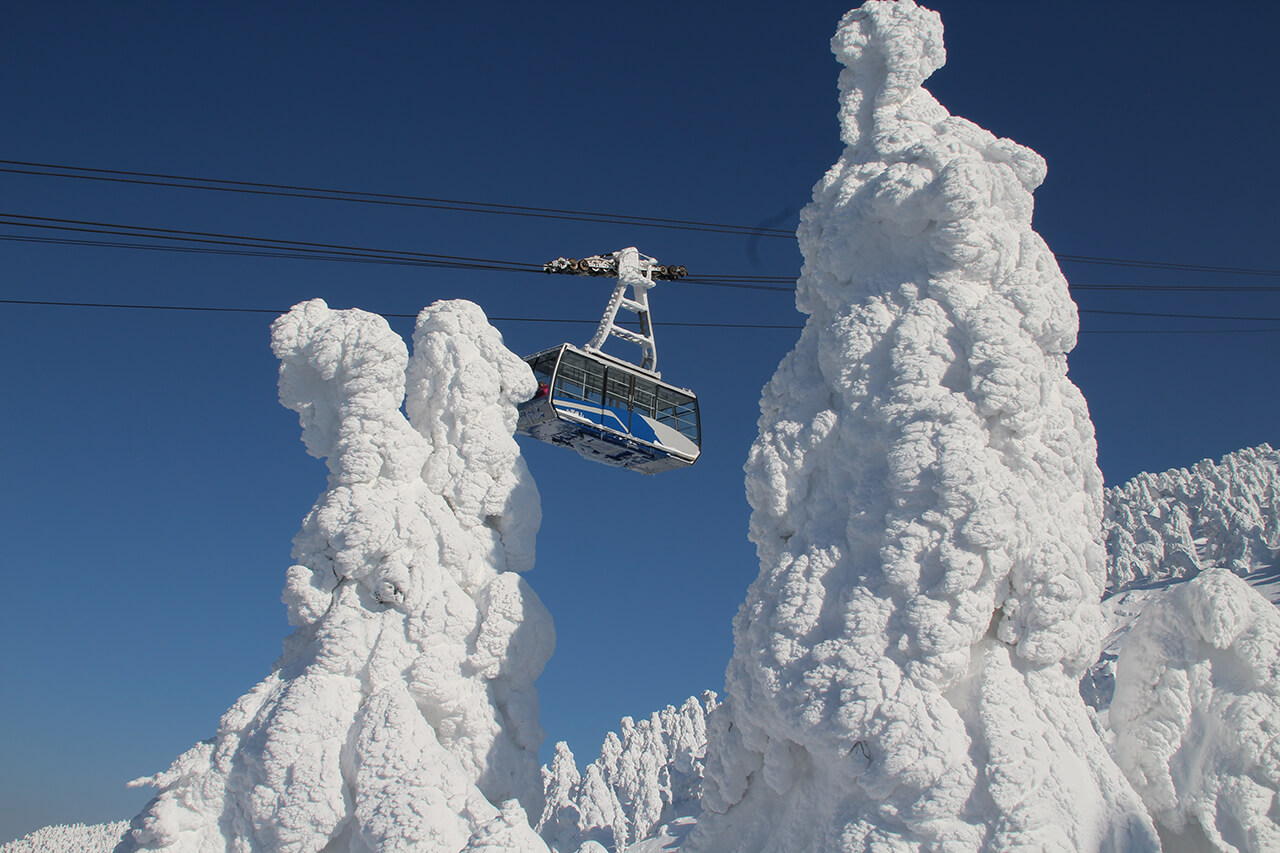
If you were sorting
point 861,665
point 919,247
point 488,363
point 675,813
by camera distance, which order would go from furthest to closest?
point 675,813 < point 488,363 < point 919,247 < point 861,665

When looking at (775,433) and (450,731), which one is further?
(450,731)

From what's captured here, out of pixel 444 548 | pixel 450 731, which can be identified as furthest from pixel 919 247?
pixel 450 731

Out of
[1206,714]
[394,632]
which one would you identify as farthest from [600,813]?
[1206,714]

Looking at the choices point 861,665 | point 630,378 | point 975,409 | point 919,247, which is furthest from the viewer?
point 630,378

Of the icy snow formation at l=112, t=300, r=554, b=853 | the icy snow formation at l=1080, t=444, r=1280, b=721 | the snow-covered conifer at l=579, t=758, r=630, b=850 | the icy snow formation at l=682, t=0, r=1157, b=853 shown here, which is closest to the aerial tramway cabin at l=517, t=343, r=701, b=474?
the icy snow formation at l=112, t=300, r=554, b=853

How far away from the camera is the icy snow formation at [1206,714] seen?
34.6 feet

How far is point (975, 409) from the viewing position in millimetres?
10828

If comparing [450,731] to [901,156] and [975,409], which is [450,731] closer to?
[975,409]

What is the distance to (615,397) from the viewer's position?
70.5 feet

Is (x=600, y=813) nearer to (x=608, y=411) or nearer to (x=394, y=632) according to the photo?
(x=608, y=411)

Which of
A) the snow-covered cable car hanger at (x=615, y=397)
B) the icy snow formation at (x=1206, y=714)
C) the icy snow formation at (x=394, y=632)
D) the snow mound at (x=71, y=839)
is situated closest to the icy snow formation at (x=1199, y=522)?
the snow-covered cable car hanger at (x=615, y=397)

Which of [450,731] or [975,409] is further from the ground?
[975,409]

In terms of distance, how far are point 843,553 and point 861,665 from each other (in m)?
1.45

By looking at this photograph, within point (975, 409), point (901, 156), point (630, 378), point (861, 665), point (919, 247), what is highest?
A: point (630, 378)
